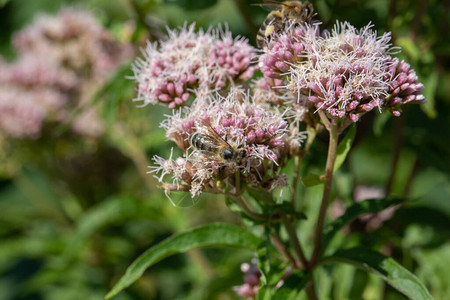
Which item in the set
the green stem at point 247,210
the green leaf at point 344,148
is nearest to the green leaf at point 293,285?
the green stem at point 247,210

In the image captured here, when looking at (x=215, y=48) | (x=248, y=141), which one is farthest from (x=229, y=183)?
(x=215, y=48)

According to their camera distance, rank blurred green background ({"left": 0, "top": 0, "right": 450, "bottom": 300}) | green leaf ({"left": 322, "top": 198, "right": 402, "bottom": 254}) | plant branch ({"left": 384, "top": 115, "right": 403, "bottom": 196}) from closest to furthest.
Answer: green leaf ({"left": 322, "top": 198, "right": 402, "bottom": 254}) < blurred green background ({"left": 0, "top": 0, "right": 450, "bottom": 300}) < plant branch ({"left": 384, "top": 115, "right": 403, "bottom": 196})

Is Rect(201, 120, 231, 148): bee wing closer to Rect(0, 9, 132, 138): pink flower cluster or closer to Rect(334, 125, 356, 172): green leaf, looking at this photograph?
Rect(334, 125, 356, 172): green leaf

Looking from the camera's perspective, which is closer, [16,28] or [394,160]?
[394,160]

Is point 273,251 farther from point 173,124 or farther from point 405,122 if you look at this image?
point 405,122

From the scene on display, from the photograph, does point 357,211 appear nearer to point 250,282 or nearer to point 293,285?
point 293,285

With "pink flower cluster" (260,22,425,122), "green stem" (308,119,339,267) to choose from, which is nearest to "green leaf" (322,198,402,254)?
"green stem" (308,119,339,267)

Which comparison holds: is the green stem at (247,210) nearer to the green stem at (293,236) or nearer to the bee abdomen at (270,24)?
the green stem at (293,236)
